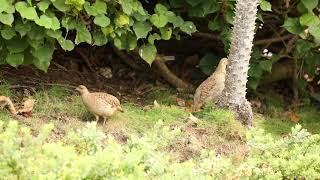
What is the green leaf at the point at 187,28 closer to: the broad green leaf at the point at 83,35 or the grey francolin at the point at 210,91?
the grey francolin at the point at 210,91

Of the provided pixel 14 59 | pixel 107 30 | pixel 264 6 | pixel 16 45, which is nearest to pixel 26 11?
pixel 16 45

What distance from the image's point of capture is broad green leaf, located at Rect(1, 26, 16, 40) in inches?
233

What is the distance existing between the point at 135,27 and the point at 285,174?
2.64 metres

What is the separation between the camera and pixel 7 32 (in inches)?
233

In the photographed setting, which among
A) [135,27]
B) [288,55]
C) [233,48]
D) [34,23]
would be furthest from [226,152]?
[288,55]

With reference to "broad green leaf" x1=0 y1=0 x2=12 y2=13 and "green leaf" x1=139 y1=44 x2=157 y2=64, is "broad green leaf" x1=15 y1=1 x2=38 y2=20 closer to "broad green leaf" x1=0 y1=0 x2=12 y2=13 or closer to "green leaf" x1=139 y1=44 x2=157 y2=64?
"broad green leaf" x1=0 y1=0 x2=12 y2=13

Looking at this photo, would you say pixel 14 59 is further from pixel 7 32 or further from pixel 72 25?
pixel 72 25

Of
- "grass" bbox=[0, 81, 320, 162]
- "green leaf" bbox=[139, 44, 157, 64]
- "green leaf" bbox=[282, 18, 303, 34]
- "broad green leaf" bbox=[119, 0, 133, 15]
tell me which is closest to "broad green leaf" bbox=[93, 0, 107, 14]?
"broad green leaf" bbox=[119, 0, 133, 15]

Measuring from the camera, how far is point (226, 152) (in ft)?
19.6

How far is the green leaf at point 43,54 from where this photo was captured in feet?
20.3

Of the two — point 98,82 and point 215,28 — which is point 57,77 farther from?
point 215,28

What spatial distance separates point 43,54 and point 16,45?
0.88 ft

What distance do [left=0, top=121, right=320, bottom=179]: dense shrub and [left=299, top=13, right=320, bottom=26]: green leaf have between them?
7.80ft

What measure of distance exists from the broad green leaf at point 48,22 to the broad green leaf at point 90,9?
1.09ft
